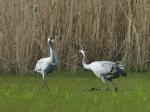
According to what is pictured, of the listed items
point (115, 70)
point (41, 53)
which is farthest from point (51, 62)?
point (41, 53)

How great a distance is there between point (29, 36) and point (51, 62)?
162 cm

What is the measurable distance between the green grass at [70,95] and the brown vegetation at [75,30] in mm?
519

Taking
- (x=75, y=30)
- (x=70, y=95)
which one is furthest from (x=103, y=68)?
(x=75, y=30)

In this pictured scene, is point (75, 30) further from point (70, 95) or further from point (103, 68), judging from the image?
point (70, 95)

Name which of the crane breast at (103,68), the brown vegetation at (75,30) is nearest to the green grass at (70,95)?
the crane breast at (103,68)

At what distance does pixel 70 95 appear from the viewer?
7.70m

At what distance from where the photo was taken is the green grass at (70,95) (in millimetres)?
6902

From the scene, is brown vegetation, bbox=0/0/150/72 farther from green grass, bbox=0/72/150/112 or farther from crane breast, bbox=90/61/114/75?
crane breast, bbox=90/61/114/75

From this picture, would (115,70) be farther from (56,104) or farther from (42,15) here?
(42,15)

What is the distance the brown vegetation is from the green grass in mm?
519

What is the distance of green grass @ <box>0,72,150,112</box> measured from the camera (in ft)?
22.6

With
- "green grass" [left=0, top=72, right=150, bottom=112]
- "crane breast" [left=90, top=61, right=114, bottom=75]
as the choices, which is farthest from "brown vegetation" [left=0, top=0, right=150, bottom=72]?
"crane breast" [left=90, top=61, right=114, bottom=75]

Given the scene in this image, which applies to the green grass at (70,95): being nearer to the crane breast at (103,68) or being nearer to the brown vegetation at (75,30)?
the crane breast at (103,68)

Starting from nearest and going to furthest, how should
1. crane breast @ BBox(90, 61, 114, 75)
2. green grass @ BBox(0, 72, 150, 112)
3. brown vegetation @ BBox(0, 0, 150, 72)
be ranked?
green grass @ BBox(0, 72, 150, 112)
crane breast @ BBox(90, 61, 114, 75)
brown vegetation @ BBox(0, 0, 150, 72)
